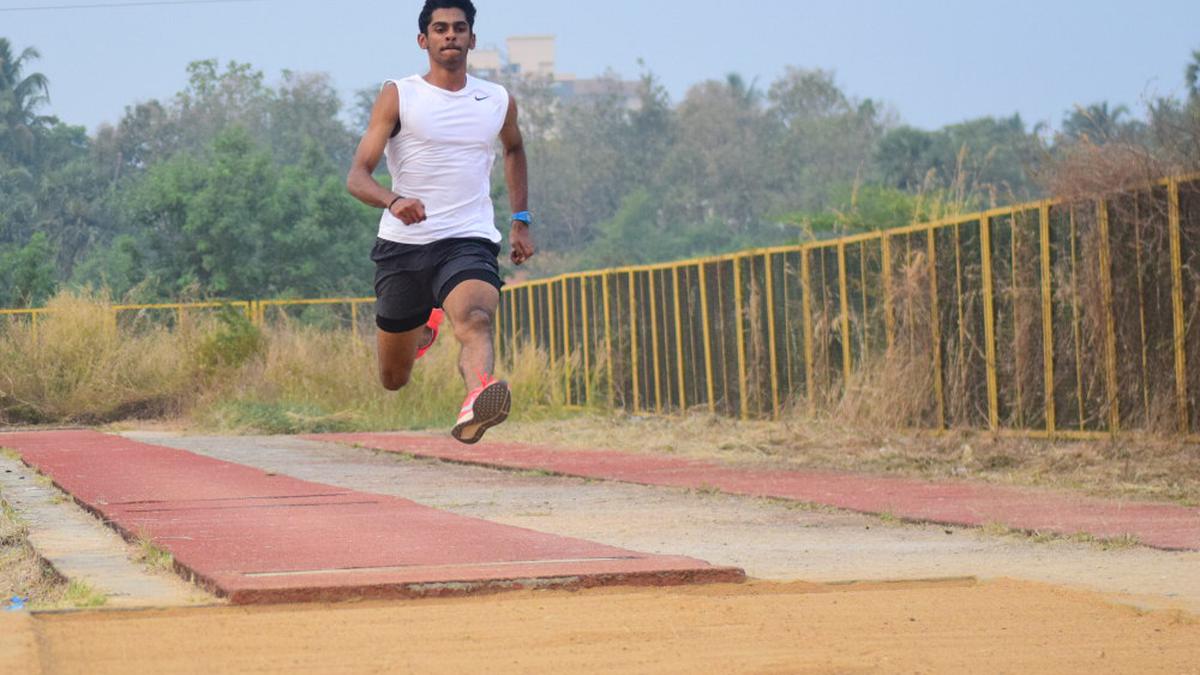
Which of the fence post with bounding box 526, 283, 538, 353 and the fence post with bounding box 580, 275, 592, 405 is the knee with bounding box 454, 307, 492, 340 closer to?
the fence post with bounding box 580, 275, 592, 405

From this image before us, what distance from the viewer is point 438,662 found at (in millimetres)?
4293

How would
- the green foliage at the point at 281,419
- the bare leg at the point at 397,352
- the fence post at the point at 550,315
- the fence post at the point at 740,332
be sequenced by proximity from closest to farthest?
the bare leg at the point at 397,352 → the fence post at the point at 740,332 → the green foliage at the point at 281,419 → the fence post at the point at 550,315

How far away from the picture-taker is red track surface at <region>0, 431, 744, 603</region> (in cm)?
546

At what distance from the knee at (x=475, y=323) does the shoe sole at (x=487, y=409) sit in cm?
33

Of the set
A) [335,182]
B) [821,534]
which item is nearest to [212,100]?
[335,182]

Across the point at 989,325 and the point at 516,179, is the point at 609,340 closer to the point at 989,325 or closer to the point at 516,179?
the point at 989,325

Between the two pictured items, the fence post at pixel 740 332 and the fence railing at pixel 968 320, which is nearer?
the fence railing at pixel 968 320

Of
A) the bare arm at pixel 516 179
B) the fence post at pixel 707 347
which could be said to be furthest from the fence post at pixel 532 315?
the bare arm at pixel 516 179

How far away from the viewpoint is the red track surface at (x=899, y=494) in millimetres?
7867

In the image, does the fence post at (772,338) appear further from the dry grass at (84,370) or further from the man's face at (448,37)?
the man's face at (448,37)

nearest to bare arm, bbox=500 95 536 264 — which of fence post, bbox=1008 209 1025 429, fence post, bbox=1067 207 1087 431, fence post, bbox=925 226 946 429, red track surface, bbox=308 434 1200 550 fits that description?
red track surface, bbox=308 434 1200 550

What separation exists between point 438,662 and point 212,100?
253ft

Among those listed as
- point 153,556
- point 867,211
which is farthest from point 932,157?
point 153,556

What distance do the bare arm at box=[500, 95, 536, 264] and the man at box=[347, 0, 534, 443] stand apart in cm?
1
